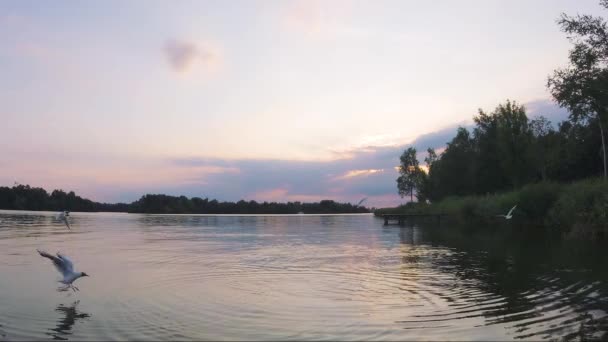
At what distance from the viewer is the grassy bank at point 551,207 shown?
106 ft

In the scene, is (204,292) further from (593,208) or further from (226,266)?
(593,208)

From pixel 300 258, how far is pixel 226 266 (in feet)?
15.7

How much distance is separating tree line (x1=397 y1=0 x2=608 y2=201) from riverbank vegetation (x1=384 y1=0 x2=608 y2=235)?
77 mm

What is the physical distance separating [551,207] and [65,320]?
46207 millimetres

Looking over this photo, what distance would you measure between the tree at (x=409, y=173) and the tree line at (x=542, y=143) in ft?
44.7

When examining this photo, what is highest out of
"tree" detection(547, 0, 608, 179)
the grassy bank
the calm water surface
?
"tree" detection(547, 0, 608, 179)

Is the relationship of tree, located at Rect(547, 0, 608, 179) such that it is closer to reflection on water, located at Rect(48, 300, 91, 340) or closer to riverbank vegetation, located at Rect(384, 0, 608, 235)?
riverbank vegetation, located at Rect(384, 0, 608, 235)

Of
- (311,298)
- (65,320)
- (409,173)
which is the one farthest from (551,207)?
(409,173)

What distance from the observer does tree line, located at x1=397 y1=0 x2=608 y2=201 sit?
40.1m

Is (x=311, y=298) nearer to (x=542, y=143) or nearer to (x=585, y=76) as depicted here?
(x=585, y=76)

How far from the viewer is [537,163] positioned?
76312mm

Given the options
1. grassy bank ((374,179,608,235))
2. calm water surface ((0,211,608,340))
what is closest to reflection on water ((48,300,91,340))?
calm water surface ((0,211,608,340))

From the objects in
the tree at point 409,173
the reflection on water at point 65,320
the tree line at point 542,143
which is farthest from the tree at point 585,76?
the tree at point 409,173

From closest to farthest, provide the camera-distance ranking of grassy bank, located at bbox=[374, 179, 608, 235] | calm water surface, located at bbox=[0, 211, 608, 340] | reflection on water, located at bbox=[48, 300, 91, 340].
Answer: reflection on water, located at bbox=[48, 300, 91, 340]
calm water surface, located at bbox=[0, 211, 608, 340]
grassy bank, located at bbox=[374, 179, 608, 235]
